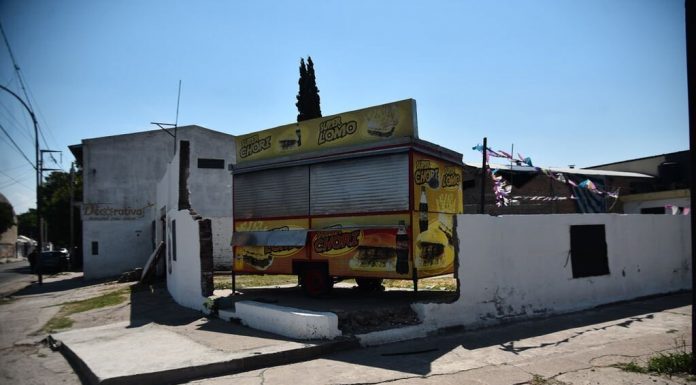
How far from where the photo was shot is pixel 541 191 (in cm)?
2217

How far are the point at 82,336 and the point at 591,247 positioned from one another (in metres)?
10.2

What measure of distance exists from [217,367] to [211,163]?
72.2 feet

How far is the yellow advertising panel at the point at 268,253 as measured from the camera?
34.6 feet

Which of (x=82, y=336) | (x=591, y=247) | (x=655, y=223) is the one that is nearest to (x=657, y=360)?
(x=591, y=247)

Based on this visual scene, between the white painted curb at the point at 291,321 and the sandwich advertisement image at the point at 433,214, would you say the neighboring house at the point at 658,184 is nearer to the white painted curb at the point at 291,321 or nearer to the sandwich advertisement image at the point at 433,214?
the sandwich advertisement image at the point at 433,214

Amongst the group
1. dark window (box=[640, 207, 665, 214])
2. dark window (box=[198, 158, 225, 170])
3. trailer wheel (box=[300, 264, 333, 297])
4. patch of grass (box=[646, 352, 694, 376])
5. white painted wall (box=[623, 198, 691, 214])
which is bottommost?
patch of grass (box=[646, 352, 694, 376])

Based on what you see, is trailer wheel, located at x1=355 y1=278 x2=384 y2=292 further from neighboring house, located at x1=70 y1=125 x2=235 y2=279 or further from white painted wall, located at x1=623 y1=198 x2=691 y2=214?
white painted wall, located at x1=623 y1=198 x2=691 y2=214

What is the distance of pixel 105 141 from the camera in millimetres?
26391

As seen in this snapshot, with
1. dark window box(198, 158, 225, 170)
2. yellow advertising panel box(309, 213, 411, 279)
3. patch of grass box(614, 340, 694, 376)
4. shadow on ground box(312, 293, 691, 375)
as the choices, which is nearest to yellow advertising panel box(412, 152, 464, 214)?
yellow advertising panel box(309, 213, 411, 279)

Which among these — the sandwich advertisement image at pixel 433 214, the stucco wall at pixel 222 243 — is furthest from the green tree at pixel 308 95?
the sandwich advertisement image at pixel 433 214

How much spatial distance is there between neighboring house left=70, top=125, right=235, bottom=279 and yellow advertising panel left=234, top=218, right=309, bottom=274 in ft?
49.7

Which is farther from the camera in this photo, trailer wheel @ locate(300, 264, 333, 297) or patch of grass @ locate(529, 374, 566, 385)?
trailer wheel @ locate(300, 264, 333, 297)

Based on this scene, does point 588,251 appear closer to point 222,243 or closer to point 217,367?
point 217,367

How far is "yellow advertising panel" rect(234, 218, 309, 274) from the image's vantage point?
1053 centimetres
